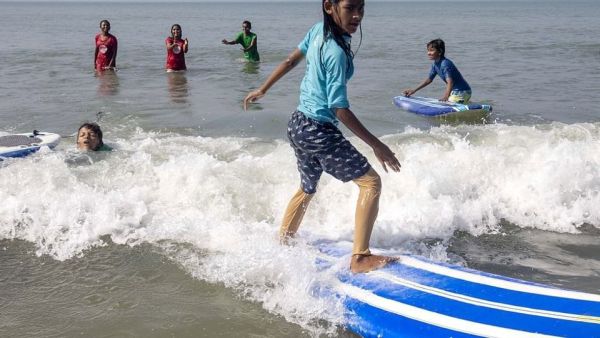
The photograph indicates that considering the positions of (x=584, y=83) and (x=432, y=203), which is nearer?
(x=432, y=203)

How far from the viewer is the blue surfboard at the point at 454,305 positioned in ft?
9.77

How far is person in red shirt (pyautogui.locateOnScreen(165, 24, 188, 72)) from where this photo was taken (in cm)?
1448

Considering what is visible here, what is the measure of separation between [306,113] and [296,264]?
1010 millimetres

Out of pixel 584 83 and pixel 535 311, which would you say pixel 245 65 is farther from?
pixel 535 311

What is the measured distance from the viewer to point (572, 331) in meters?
2.88

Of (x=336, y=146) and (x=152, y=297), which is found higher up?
(x=336, y=146)

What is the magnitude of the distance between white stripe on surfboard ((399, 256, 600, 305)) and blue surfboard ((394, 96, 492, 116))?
6.47 metres

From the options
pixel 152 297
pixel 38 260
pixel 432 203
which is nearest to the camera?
pixel 152 297

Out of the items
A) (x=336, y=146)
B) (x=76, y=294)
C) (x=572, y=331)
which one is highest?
(x=336, y=146)

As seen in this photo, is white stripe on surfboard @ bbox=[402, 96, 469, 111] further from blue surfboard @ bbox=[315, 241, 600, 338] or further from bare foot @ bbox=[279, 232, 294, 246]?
blue surfboard @ bbox=[315, 241, 600, 338]

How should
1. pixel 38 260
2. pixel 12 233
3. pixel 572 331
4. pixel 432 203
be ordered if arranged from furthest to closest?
pixel 432 203 < pixel 12 233 < pixel 38 260 < pixel 572 331

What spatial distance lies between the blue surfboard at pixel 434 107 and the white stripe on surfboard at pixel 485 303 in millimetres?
6698

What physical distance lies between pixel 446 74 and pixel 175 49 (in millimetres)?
7363

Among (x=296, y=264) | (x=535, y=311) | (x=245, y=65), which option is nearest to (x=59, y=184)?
(x=296, y=264)
